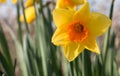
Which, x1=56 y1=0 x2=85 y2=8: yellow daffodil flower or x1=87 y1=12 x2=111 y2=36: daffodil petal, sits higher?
x1=56 y1=0 x2=85 y2=8: yellow daffodil flower

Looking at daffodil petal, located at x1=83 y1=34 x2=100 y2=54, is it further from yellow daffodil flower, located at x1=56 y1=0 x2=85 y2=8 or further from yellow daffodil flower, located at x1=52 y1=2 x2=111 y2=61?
yellow daffodil flower, located at x1=56 y1=0 x2=85 y2=8

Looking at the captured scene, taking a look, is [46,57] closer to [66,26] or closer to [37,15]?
[37,15]

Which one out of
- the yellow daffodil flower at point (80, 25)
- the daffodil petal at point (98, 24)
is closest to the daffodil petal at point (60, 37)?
the yellow daffodil flower at point (80, 25)

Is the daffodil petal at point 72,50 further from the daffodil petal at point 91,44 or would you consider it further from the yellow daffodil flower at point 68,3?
the yellow daffodil flower at point 68,3

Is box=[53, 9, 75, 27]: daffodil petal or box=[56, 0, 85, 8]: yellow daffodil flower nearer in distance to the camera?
box=[53, 9, 75, 27]: daffodil petal

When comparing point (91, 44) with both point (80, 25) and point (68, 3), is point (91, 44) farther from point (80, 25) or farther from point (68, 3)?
point (68, 3)

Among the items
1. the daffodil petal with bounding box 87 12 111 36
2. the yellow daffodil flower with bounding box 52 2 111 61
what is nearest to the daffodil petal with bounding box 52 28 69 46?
the yellow daffodil flower with bounding box 52 2 111 61

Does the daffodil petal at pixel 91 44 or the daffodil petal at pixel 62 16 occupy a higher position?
the daffodil petal at pixel 62 16
